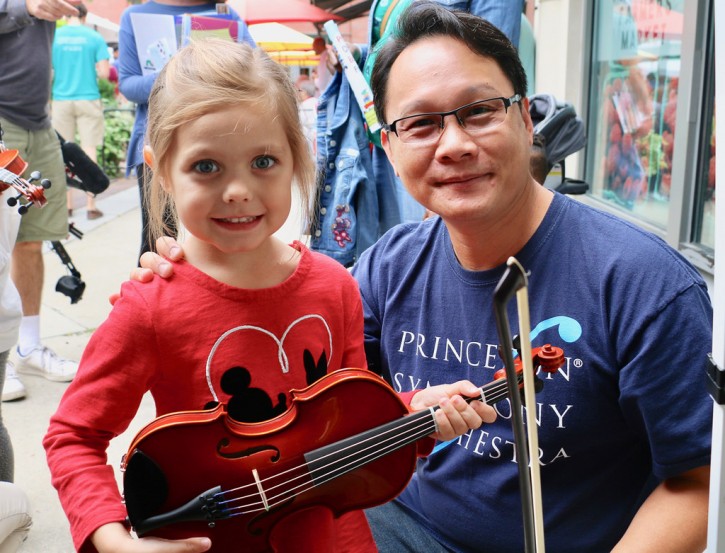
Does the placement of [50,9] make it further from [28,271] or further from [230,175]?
[230,175]

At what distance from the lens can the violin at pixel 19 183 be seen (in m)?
2.16

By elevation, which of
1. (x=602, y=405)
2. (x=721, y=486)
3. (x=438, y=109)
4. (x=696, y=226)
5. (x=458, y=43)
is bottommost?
(x=696, y=226)

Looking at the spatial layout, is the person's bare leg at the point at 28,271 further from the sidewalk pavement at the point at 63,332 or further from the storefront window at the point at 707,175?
the storefront window at the point at 707,175

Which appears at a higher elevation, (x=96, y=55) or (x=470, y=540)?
(x=96, y=55)

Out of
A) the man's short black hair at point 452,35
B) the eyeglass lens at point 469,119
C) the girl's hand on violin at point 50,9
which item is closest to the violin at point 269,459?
the eyeglass lens at point 469,119

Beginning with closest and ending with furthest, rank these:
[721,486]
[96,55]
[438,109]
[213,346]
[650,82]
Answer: [721,486] < [213,346] < [438,109] < [650,82] < [96,55]

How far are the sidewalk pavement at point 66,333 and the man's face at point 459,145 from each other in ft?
5.27

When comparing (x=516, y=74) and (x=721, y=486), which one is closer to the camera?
(x=721, y=486)

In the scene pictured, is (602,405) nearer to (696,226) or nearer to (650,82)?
(696,226)

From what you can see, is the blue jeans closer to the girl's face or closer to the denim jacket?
the girl's face

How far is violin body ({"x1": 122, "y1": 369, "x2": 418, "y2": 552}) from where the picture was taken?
3.93 ft

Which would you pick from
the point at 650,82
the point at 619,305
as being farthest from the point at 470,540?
the point at 650,82

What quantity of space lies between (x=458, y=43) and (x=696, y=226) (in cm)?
294

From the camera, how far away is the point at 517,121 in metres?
1.51
